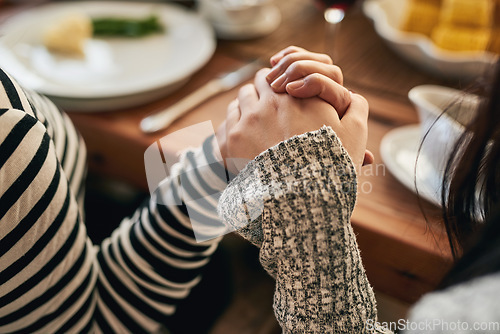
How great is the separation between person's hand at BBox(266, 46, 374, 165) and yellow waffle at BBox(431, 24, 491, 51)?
1.17 feet

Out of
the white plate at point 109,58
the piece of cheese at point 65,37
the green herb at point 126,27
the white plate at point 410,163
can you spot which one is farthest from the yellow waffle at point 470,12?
the piece of cheese at point 65,37

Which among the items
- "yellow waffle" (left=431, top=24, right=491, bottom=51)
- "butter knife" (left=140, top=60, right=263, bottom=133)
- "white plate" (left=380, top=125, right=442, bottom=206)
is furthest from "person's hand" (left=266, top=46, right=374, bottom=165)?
"yellow waffle" (left=431, top=24, right=491, bottom=51)

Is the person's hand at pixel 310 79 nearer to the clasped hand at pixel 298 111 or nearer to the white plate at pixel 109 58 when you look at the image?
the clasped hand at pixel 298 111

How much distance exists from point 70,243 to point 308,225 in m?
0.22

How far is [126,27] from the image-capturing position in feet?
2.41

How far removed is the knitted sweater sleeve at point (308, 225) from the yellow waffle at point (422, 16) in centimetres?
48

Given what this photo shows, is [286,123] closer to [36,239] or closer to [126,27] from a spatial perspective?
[36,239]

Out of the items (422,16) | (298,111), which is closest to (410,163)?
(298,111)

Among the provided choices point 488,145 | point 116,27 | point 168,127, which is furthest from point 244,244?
point 488,145

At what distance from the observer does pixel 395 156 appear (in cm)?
48

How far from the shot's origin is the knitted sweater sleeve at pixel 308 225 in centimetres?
30

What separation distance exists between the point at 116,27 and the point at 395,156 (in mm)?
527

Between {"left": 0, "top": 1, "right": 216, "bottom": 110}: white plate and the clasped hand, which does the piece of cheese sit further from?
the clasped hand

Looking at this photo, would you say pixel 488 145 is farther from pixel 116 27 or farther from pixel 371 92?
pixel 116 27
